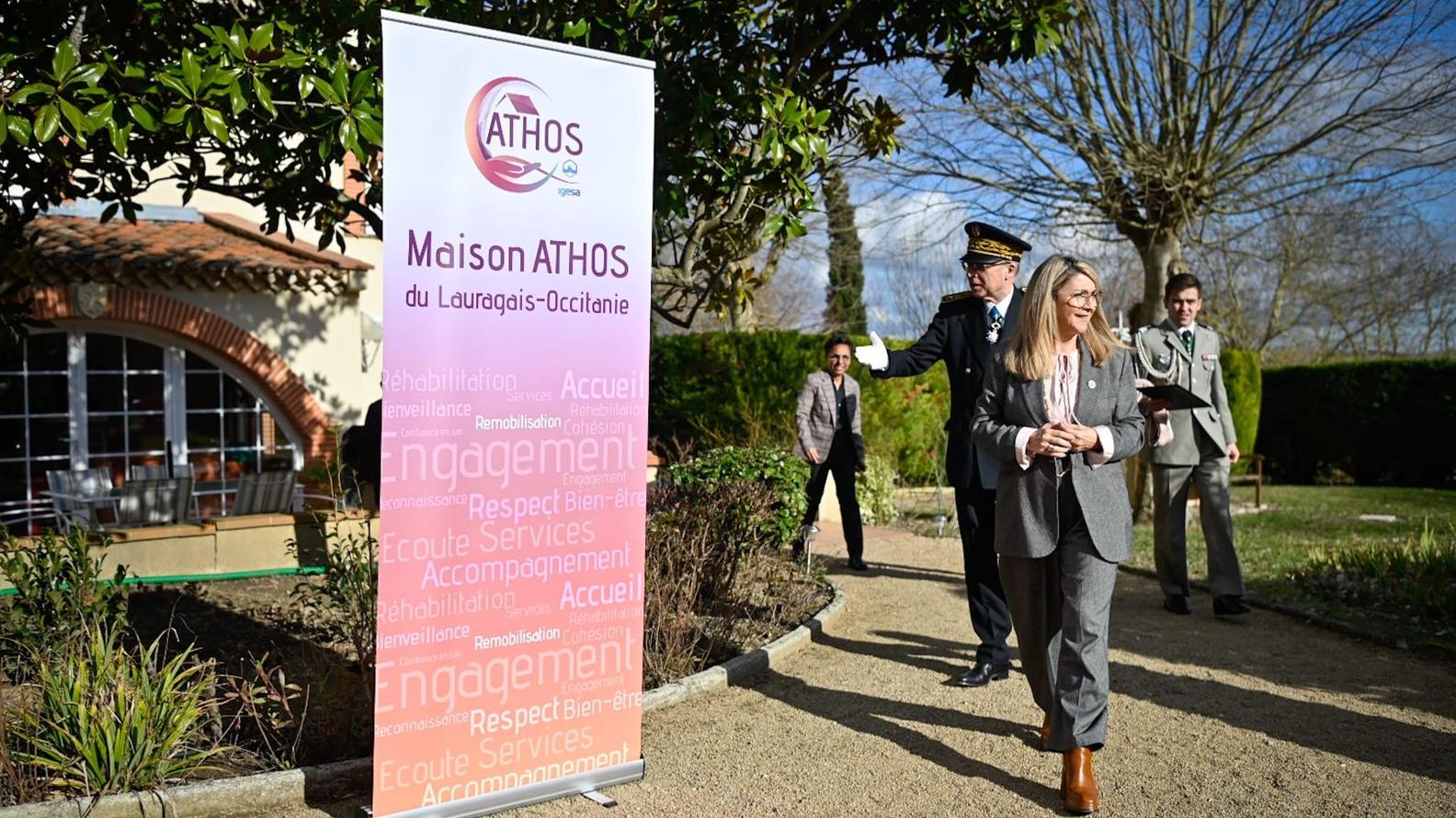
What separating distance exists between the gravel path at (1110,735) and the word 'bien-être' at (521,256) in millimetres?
1866

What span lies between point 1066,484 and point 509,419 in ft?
A: 6.53

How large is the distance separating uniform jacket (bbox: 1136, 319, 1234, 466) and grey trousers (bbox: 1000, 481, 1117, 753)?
3.11 meters

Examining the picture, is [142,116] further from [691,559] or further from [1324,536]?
[1324,536]

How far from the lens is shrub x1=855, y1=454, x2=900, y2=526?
39.7 feet

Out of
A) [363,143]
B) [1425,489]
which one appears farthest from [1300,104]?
[363,143]

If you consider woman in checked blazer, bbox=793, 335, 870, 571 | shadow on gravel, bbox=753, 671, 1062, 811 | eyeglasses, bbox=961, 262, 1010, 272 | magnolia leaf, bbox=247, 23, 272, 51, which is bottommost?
shadow on gravel, bbox=753, 671, 1062, 811

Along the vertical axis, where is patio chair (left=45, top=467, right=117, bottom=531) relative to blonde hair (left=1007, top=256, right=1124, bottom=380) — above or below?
below

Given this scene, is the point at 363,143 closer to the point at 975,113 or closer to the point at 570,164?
the point at 570,164

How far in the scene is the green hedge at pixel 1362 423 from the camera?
17766mm

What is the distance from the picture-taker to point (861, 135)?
24.6 ft

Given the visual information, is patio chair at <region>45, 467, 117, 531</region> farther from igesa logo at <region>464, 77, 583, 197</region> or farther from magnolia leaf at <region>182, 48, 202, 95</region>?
igesa logo at <region>464, 77, 583, 197</region>

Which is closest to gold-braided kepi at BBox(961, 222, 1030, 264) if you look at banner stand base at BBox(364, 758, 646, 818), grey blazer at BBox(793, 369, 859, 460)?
banner stand base at BBox(364, 758, 646, 818)

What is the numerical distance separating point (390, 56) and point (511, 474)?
1348 mm

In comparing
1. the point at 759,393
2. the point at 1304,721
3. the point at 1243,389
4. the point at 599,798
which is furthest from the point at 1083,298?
the point at 1243,389
